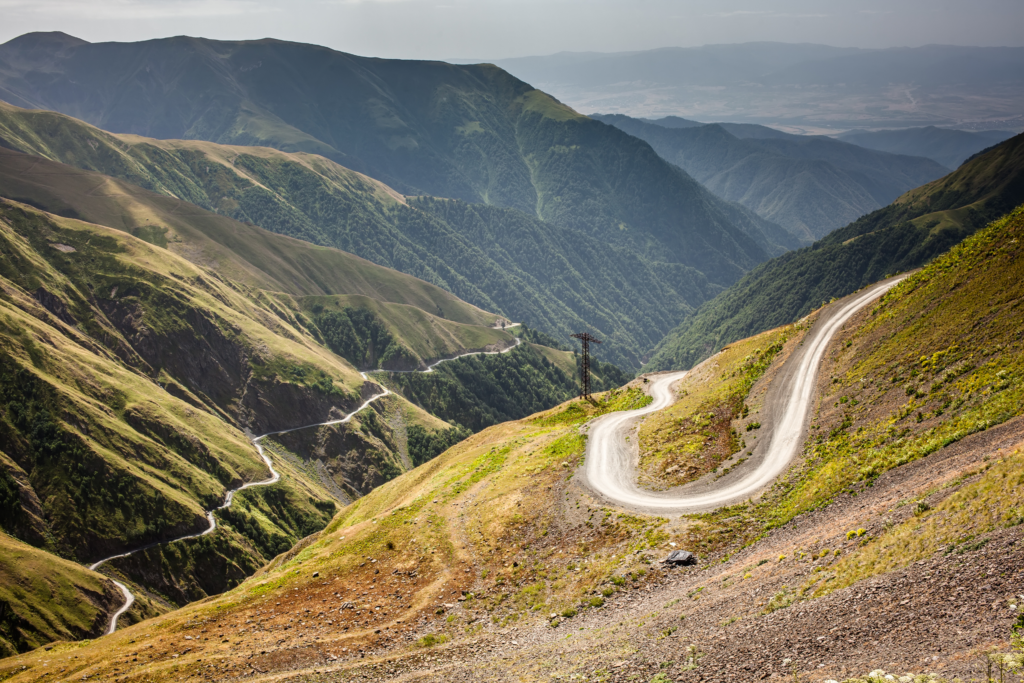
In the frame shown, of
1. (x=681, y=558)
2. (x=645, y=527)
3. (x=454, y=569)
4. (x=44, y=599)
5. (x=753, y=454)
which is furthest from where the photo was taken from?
(x=44, y=599)

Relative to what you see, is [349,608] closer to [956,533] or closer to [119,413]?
[956,533]

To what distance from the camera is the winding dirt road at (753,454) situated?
4484cm

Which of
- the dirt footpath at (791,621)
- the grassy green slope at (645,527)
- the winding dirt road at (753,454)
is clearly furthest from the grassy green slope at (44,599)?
the winding dirt road at (753,454)

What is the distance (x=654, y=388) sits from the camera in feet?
305

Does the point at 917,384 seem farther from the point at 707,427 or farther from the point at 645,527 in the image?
the point at 645,527

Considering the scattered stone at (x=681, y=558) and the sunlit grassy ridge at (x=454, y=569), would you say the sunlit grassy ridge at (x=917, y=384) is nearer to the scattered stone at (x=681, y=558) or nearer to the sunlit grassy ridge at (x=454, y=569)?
the scattered stone at (x=681, y=558)

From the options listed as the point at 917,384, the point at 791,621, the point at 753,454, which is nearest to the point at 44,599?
the point at 753,454

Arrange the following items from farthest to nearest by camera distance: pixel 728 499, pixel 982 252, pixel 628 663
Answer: pixel 982 252 → pixel 728 499 → pixel 628 663

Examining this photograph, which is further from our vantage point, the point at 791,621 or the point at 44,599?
the point at 44,599

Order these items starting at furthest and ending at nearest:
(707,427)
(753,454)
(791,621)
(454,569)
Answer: (707,427), (753,454), (454,569), (791,621)

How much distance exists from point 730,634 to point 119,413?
188 m

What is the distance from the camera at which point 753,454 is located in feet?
162

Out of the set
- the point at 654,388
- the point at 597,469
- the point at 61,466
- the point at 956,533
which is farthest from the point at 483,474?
the point at 61,466

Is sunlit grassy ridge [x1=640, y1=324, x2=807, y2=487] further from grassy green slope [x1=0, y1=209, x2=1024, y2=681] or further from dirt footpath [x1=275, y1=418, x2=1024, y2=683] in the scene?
dirt footpath [x1=275, y1=418, x2=1024, y2=683]
